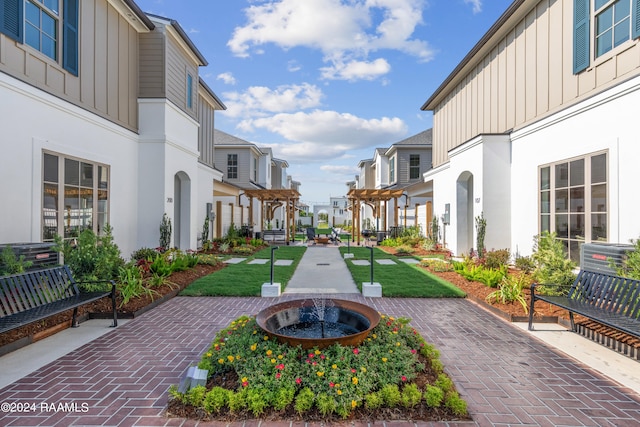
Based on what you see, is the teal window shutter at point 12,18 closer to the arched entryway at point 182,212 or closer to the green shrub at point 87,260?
the green shrub at point 87,260

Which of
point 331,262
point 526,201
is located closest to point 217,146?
point 331,262

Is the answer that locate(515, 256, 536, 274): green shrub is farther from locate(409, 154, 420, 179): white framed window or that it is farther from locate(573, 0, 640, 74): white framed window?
locate(409, 154, 420, 179): white framed window

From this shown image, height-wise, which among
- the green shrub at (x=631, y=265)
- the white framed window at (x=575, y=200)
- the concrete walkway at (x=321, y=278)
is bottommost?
the concrete walkway at (x=321, y=278)

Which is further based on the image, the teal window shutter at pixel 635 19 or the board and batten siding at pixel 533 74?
the board and batten siding at pixel 533 74

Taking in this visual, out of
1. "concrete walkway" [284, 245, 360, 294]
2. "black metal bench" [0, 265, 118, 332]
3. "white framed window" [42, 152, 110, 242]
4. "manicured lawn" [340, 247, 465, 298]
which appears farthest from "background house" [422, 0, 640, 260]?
"white framed window" [42, 152, 110, 242]

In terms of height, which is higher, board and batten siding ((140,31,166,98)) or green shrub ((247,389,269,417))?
board and batten siding ((140,31,166,98))

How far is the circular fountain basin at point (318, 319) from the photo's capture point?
13.2ft

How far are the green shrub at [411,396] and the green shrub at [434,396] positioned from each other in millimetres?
72

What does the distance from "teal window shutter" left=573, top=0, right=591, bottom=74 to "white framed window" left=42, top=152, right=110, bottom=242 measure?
1194 cm

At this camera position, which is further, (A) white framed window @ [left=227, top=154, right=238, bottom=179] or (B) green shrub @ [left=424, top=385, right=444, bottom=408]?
(A) white framed window @ [left=227, top=154, right=238, bottom=179]

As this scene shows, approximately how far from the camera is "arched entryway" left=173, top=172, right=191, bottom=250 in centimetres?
1151

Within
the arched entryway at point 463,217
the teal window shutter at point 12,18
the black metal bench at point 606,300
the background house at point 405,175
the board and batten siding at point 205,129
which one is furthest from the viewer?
the background house at point 405,175

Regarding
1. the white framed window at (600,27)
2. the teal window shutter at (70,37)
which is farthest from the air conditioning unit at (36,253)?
the white framed window at (600,27)

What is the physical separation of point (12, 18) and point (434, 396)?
9.07 m
